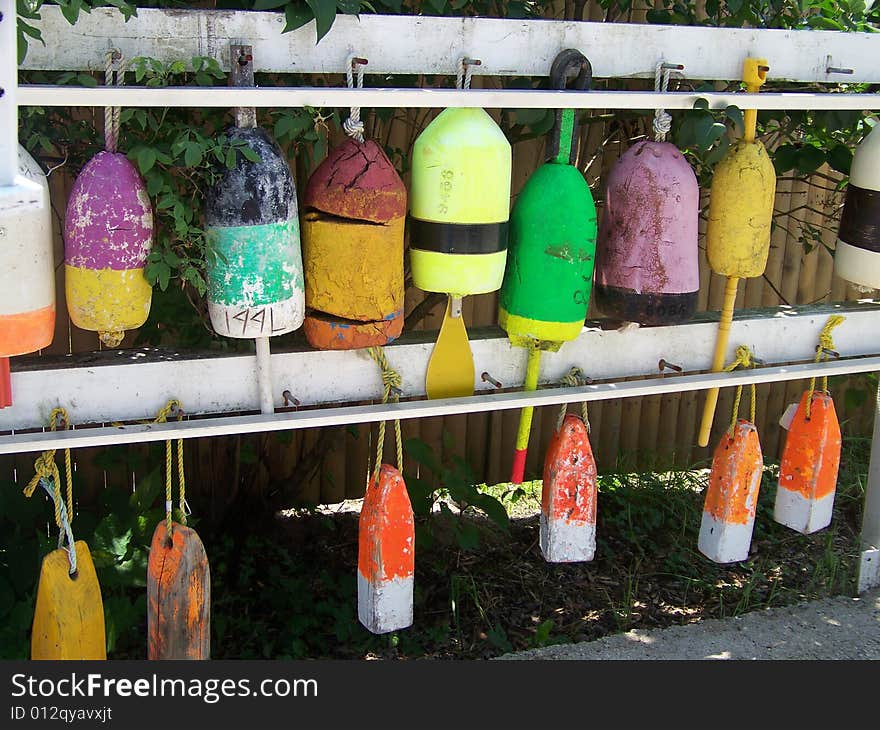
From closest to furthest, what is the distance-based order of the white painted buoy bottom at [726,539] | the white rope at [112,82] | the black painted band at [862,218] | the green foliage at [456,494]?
the white rope at [112,82], the black painted band at [862,218], the white painted buoy bottom at [726,539], the green foliage at [456,494]

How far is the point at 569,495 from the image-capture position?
2350 mm

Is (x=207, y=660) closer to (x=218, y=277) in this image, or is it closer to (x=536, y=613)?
(x=218, y=277)

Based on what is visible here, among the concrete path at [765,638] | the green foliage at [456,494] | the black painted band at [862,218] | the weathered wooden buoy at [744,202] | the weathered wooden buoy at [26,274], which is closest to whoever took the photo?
the weathered wooden buoy at [26,274]

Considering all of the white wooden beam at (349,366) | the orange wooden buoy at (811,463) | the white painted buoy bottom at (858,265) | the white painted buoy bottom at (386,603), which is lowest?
the white painted buoy bottom at (386,603)

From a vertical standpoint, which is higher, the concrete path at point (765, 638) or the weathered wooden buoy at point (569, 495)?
the weathered wooden buoy at point (569, 495)

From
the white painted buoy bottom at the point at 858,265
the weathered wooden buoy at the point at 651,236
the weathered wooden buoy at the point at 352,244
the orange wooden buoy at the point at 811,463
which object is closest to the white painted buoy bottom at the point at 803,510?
the orange wooden buoy at the point at 811,463

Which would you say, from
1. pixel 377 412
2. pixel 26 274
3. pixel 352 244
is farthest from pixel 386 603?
pixel 26 274

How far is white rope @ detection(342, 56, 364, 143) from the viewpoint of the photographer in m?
2.00

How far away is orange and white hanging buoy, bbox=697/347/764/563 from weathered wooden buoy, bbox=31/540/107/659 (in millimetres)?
1404

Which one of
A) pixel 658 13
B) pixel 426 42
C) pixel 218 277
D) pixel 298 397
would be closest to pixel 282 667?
pixel 298 397

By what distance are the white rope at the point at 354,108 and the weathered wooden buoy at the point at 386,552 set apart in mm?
674

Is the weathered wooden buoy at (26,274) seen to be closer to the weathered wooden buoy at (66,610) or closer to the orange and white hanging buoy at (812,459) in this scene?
the weathered wooden buoy at (66,610)

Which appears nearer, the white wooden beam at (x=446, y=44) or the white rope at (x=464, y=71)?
the white wooden beam at (x=446, y=44)

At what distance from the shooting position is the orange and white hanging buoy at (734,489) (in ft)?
8.11
